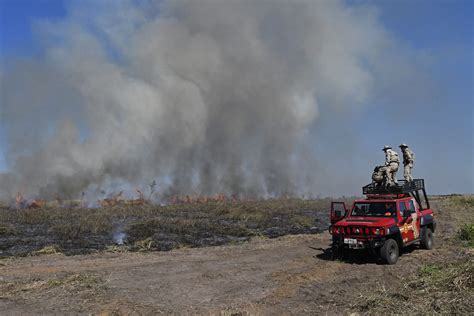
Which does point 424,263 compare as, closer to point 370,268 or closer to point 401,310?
point 370,268

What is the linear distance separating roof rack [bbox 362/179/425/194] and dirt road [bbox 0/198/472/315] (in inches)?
85.3

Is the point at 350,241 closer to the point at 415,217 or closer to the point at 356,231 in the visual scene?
the point at 356,231

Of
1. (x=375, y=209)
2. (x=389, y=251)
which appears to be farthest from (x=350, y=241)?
(x=375, y=209)

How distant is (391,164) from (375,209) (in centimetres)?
227

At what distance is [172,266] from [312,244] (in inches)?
266

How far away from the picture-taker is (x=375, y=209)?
13.5 metres

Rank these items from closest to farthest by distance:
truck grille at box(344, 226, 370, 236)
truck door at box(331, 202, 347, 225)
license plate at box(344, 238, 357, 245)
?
truck grille at box(344, 226, 370, 236)
license plate at box(344, 238, 357, 245)
truck door at box(331, 202, 347, 225)

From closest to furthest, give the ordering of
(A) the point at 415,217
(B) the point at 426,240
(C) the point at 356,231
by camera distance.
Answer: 1. (C) the point at 356,231
2. (A) the point at 415,217
3. (B) the point at 426,240

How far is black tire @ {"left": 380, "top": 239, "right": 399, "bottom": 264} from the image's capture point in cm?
1209

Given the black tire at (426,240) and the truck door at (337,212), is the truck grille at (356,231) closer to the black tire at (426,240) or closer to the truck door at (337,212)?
the truck door at (337,212)

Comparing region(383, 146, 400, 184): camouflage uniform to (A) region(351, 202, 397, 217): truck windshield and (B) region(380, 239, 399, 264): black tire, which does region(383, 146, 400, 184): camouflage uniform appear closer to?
(A) region(351, 202, 397, 217): truck windshield

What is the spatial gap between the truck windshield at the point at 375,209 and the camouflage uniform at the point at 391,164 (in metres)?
1.52

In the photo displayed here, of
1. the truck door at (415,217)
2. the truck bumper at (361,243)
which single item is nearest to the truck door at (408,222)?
the truck door at (415,217)

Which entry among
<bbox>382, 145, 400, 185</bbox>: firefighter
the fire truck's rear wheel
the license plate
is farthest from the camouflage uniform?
the license plate
